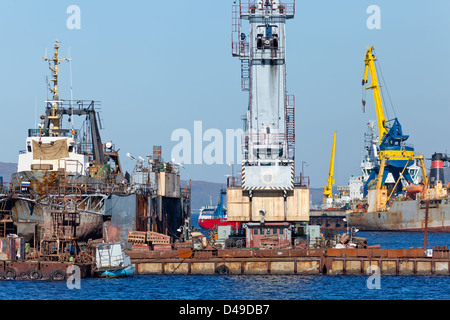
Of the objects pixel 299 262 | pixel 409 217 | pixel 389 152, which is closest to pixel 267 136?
pixel 299 262

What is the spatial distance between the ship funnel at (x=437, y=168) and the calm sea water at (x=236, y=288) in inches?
4372

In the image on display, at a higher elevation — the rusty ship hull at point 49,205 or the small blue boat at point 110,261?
the rusty ship hull at point 49,205

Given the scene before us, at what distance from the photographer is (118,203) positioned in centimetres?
7775

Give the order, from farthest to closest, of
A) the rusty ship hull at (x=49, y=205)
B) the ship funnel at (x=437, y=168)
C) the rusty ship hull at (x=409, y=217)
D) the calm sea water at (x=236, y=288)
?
1. the ship funnel at (x=437, y=168)
2. the rusty ship hull at (x=409, y=217)
3. the rusty ship hull at (x=49, y=205)
4. the calm sea water at (x=236, y=288)

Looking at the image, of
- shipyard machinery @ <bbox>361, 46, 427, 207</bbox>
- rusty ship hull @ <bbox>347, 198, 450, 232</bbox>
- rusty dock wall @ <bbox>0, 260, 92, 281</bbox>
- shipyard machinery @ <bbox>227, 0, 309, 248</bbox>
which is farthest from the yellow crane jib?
rusty dock wall @ <bbox>0, 260, 92, 281</bbox>

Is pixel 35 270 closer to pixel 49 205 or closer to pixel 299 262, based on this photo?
pixel 49 205

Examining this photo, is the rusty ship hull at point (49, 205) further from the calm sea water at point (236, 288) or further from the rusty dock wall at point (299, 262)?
the calm sea water at point (236, 288)

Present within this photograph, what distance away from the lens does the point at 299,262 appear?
6850cm

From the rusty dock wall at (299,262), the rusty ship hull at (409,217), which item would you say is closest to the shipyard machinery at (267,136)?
the rusty dock wall at (299,262)

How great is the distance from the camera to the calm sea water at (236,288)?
57.7m

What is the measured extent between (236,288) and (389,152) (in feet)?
436

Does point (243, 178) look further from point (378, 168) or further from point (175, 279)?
point (378, 168)

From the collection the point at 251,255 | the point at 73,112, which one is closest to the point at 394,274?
the point at 251,255
